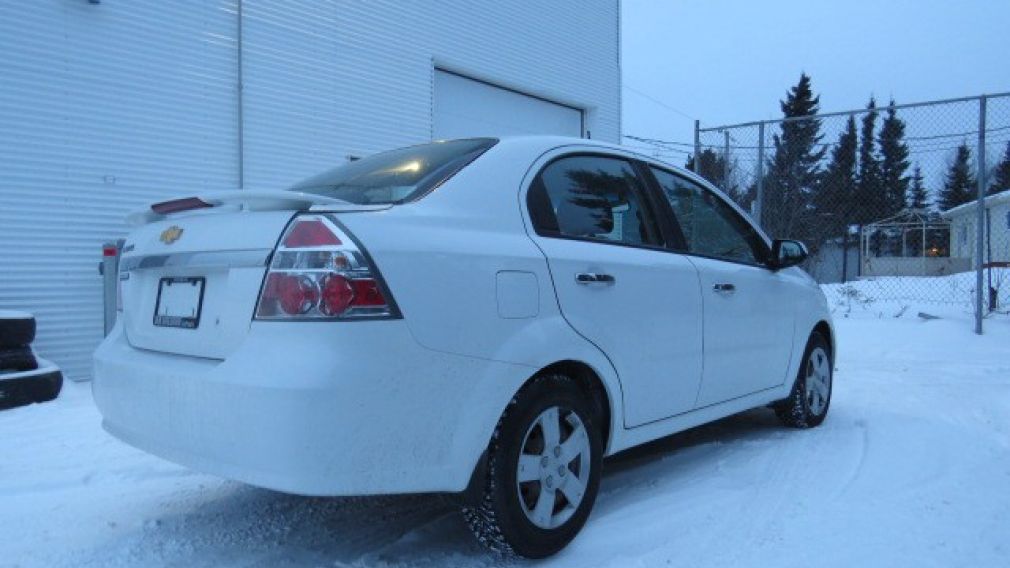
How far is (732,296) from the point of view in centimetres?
399

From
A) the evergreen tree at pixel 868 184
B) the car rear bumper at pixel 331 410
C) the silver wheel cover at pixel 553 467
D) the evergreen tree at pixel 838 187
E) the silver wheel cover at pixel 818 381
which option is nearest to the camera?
the car rear bumper at pixel 331 410

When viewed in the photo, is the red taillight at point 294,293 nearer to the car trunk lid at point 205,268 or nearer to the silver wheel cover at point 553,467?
the car trunk lid at point 205,268

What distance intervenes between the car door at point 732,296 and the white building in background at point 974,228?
21.6 m

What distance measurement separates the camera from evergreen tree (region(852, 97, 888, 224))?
14405 mm

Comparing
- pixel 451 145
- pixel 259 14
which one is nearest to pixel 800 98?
pixel 259 14

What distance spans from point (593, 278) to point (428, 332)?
88 cm

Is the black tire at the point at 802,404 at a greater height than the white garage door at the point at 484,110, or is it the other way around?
the white garage door at the point at 484,110

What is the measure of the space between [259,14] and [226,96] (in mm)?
1063

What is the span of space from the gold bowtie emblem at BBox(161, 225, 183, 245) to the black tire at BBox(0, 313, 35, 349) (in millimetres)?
3546

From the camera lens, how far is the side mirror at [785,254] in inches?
178

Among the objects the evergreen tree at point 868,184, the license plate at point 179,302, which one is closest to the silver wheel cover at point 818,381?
the license plate at point 179,302

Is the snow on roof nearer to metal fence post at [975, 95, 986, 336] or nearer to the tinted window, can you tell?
metal fence post at [975, 95, 986, 336]

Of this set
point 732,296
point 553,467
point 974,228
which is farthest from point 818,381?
point 974,228

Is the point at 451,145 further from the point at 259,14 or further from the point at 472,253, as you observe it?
the point at 259,14
